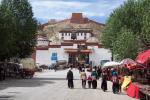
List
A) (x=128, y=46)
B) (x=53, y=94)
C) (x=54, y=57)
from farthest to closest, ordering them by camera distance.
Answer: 1. (x=54, y=57)
2. (x=128, y=46)
3. (x=53, y=94)

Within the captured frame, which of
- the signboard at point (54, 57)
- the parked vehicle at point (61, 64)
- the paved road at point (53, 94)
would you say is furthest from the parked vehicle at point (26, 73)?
the signboard at point (54, 57)

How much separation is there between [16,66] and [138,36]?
702 inches

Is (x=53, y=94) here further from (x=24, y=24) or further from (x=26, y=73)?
(x=24, y=24)

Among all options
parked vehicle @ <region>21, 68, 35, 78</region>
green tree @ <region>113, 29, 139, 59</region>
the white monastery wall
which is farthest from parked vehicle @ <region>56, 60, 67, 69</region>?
parked vehicle @ <region>21, 68, 35, 78</region>

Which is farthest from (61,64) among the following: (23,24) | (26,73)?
(26,73)

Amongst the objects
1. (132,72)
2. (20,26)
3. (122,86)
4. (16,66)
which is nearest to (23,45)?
(20,26)

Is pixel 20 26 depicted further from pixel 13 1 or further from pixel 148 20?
pixel 148 20

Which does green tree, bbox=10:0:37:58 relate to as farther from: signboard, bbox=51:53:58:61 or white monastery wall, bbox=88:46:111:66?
white monastery wall, bbox=88:46:111:66

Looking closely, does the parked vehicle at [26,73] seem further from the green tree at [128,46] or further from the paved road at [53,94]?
the paved road at [53,94]

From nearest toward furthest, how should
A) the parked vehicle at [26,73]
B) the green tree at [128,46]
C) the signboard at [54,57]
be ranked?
the parked vehicle at [26,73], the green tree at [128,46], the signboard at [54,57]

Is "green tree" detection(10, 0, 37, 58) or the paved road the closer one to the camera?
the paved road

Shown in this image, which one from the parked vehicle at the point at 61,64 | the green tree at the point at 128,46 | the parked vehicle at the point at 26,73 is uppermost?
the green tree at the point at 128,46

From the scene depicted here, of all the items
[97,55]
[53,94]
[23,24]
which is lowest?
[53,94]

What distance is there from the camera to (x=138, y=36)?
7788 centimetres
